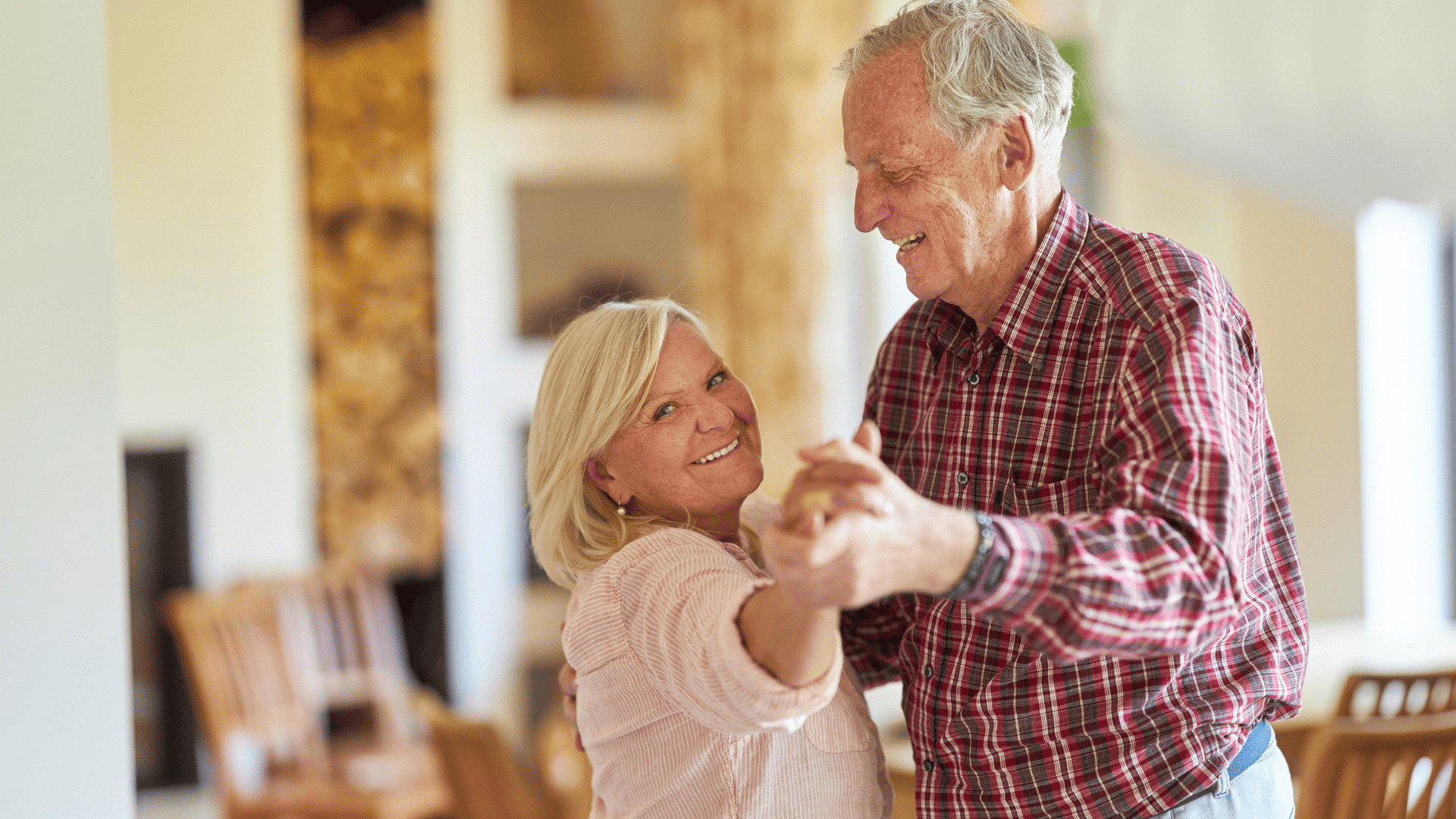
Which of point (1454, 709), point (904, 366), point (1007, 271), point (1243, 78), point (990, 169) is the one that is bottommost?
point (1454, 709)

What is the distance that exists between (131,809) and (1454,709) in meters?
2.24

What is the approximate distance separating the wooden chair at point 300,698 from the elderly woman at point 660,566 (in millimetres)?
2469

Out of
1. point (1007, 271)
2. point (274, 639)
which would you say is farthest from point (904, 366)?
point (274, 639)

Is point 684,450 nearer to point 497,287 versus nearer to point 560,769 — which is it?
point 560,769

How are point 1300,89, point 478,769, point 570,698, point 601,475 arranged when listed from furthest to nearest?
point 478,769
point 1300,89
point 570,698
point 601,475

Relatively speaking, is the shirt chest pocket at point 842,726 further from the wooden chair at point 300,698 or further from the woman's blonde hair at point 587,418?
the wooden chair at point 300,698

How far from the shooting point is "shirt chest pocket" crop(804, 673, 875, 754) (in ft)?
4.59

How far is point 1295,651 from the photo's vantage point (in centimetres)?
136

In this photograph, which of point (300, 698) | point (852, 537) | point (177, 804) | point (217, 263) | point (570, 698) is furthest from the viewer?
point (217, 263)

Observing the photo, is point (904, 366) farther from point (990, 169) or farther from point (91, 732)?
point (91, 732)

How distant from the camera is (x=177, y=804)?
4289 mm

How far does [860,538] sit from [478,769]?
5.42 ft

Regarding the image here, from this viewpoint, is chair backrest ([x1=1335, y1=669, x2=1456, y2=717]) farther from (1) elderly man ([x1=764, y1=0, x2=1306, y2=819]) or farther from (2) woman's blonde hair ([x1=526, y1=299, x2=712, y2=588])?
(2) woman's blonde hair ([x1=526, y1=299, x2=712, y2=588])

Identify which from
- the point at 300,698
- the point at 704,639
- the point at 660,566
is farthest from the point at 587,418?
the point at 300,698
